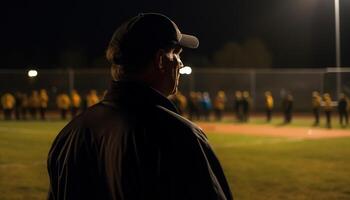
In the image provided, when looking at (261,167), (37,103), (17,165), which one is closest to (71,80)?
(37,103)

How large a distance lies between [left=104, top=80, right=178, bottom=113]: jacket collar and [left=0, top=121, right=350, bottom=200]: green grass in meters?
6.79

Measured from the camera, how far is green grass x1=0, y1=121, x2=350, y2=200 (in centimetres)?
891

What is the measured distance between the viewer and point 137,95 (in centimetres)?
180

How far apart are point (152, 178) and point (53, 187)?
1.76 ft

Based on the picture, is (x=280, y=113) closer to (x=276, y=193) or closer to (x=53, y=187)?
(x=276, y=193)

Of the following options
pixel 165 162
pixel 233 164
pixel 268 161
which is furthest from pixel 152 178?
pixel 268 161

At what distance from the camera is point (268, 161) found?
12.7 metres

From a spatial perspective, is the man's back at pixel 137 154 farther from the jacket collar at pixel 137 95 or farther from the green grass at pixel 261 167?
the green grass at pixel 261 167

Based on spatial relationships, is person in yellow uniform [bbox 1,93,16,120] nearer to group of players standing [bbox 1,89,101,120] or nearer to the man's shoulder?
group of players standing [bbox 1,89,101,120]

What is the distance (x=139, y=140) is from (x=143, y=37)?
34cm

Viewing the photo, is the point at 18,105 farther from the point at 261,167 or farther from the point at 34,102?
the point at 261,167

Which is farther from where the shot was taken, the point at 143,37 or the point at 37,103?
the point at 37,103

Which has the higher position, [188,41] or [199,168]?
[188,41]

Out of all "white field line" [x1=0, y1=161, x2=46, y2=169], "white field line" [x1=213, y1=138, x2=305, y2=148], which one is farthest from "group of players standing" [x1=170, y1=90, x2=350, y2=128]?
"white field line" [x1=0, y1=161, x2=46, y2=169]
